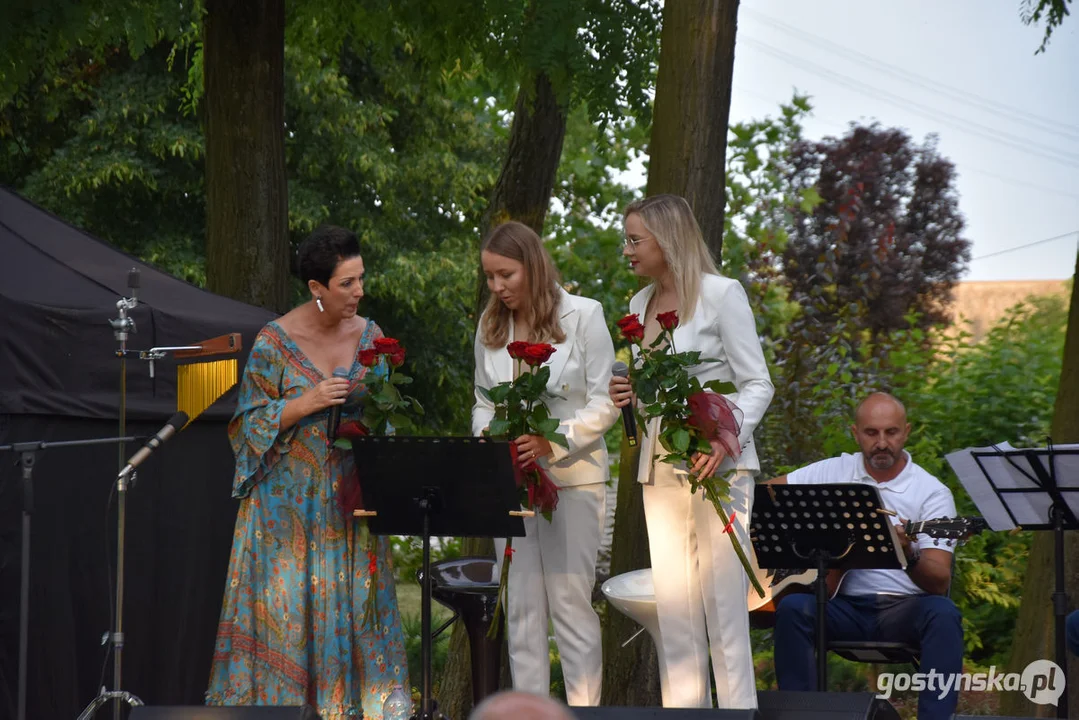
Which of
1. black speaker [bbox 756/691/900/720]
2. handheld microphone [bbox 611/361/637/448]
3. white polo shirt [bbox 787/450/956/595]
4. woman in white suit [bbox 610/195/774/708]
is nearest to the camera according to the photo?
black speaker [bbox 756/691/900/720]

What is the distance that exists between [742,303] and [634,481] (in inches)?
74.1

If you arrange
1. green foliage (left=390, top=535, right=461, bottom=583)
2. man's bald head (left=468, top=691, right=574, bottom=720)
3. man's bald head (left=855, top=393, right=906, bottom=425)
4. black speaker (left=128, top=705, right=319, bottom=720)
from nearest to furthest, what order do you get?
man's bald head (left=468, top=691, right=574, bottom=720), black speaker (left=128, top=705, right=319, bottom=720), man's bald head (left=855, top=393, right=906, bottom=425), green foliage (left=390, top=535, right=461, bottom=583)

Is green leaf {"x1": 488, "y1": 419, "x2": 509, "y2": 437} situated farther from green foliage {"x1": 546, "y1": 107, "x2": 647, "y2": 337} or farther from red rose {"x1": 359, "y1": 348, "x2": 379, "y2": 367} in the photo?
green foliage {"x1": 546, "y1": 107, "x2": 647, "y2": 337}

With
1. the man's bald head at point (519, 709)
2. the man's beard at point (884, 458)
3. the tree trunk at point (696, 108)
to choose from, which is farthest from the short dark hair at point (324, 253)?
the man's bald head at point (519, 709)

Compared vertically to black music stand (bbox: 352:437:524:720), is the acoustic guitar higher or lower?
lower

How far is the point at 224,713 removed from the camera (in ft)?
13.3

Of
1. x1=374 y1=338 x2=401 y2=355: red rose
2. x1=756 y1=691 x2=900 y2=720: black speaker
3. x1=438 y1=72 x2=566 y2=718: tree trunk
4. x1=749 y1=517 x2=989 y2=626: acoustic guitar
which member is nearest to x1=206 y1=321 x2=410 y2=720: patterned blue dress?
x1=374 y1=338 x2=401 y2=355: red rose

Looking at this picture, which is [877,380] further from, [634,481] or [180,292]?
[180,292]

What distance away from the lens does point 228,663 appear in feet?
16.4

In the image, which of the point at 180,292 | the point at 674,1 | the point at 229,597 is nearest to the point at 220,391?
the point at 229,597

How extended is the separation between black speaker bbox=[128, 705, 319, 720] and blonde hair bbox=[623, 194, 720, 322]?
1980 mm

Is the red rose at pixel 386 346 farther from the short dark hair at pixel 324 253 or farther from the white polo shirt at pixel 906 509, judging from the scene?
the white polo shirt at pixel 906 509

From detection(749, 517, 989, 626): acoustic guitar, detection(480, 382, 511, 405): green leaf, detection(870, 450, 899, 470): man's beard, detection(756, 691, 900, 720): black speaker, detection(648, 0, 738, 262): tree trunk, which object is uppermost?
detection(648, 0, 738, 262): tree trunk

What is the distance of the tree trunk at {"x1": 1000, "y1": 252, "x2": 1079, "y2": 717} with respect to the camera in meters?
6.24
